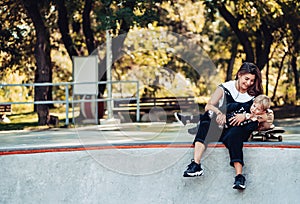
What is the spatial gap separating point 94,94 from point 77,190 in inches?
294

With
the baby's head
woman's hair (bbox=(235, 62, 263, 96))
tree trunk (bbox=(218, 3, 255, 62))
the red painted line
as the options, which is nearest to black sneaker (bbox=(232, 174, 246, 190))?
the red painted line

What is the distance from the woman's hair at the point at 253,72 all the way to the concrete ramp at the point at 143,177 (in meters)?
0.73

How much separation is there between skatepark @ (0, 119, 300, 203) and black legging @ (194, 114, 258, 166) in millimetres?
193

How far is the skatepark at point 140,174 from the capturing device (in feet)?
27.3

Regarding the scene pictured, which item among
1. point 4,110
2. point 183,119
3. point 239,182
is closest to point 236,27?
point 4,110

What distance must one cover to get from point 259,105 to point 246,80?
39cm

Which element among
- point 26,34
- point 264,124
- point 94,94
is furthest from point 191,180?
point 26,34

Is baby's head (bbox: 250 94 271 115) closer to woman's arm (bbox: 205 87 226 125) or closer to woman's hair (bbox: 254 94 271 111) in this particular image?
woman's hair (bbox: 254 94 271 111)

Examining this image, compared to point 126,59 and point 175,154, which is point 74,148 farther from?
point 126,59

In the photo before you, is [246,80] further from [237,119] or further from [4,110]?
[4,110]

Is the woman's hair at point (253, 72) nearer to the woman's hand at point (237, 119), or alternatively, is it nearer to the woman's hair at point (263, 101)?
the woman's hair at point (263, 101)

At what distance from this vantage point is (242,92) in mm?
8383

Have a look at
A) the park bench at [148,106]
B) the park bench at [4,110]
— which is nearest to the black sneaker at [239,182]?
the park bench at [148,106]

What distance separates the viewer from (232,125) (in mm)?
8148
